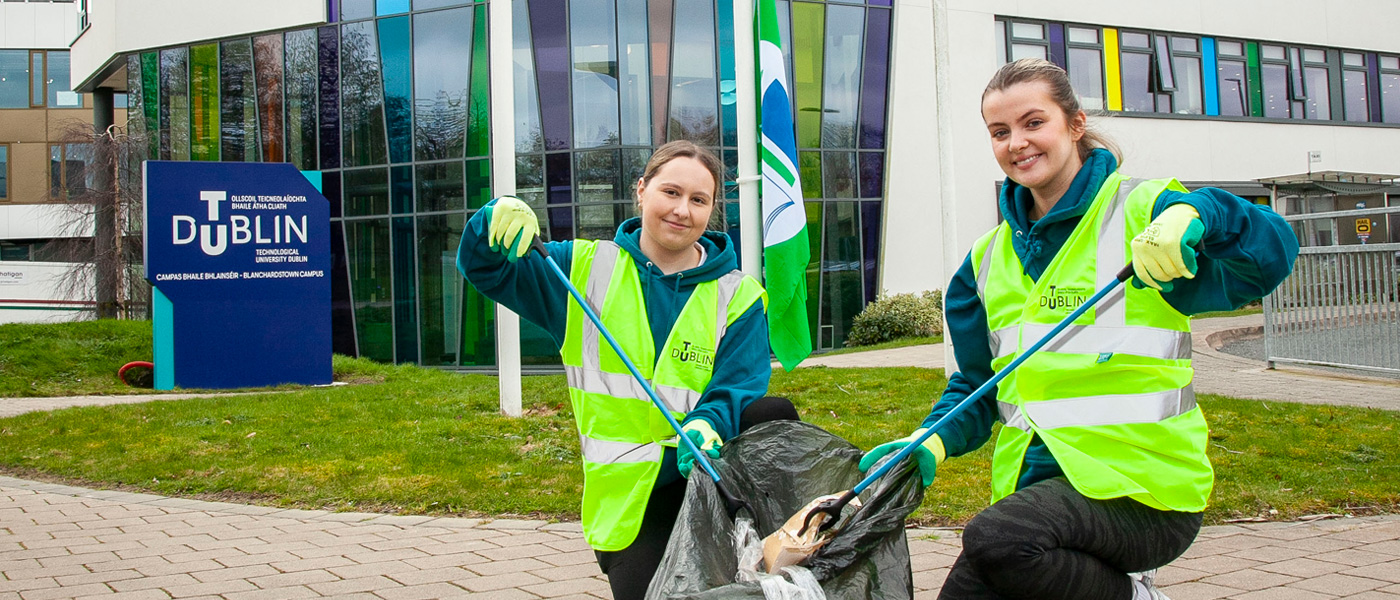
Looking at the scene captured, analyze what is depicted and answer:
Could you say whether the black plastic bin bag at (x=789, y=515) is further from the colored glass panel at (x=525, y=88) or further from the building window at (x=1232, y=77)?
the building window at (x=1232, y=77)

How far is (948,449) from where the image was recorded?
8.25 ft

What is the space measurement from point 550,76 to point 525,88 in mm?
455

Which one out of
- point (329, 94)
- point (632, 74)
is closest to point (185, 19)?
point (329, 94)

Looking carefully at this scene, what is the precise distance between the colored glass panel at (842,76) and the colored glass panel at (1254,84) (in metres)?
9.22

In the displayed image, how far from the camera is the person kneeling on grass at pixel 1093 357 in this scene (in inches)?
81.7

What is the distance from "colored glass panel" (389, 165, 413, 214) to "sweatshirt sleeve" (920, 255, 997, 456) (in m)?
16.2

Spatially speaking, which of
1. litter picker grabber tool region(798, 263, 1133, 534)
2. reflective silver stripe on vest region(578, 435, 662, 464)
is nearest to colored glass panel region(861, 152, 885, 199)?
reflective silver stripe on vest region(578, 435, 662, 464)

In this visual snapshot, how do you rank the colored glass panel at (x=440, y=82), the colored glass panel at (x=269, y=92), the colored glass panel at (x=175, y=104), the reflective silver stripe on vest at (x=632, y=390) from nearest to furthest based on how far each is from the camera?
the reflective silver stripe on vest at (x=632, y=390) → the colored glass panel at (x=440, y=82) → the colored glass panel at (x=269, y=92) → the colored glass panel at (x=175, y=104)

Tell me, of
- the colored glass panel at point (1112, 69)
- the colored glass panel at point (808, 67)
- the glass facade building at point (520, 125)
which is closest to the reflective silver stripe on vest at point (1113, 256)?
the glass facade building at point (520, 125)

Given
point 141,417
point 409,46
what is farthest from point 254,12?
point 141,417

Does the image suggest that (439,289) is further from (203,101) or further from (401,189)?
(203,101)

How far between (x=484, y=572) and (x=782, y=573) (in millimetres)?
2561

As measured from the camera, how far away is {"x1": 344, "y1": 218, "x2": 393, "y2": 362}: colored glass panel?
18188 mm

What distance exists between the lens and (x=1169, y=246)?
194 cm
